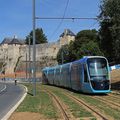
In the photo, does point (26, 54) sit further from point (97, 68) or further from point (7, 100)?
point (7, 100)

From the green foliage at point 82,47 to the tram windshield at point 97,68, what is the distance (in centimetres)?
6708

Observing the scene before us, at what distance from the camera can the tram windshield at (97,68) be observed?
107 feet

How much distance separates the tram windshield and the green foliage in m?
67.1

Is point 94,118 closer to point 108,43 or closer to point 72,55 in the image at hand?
point 108,43

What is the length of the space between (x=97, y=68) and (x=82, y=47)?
76.1m

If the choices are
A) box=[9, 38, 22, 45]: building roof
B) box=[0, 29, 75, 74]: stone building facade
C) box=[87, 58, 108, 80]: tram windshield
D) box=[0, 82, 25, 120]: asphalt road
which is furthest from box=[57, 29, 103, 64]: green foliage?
→ box=[87, 58, 108, 80]: tram windshield

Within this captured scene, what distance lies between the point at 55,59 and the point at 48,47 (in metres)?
4.49

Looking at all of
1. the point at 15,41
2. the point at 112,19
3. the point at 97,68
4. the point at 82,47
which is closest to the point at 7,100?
the point at 97,68

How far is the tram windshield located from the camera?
32469 millimetres

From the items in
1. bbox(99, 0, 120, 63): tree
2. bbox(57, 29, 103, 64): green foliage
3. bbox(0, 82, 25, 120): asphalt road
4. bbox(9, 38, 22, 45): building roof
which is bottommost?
bbox(0, 82, 25, 120): asphalt road

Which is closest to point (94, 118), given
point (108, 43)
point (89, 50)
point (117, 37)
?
point (117, 37)

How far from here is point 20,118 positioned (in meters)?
16.7

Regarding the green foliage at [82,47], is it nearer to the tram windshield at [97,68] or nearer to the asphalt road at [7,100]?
the asphalt road at [7,100]

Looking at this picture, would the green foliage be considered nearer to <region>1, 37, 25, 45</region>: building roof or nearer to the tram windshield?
<region>1, 37, 25, 45</region>: building roof
